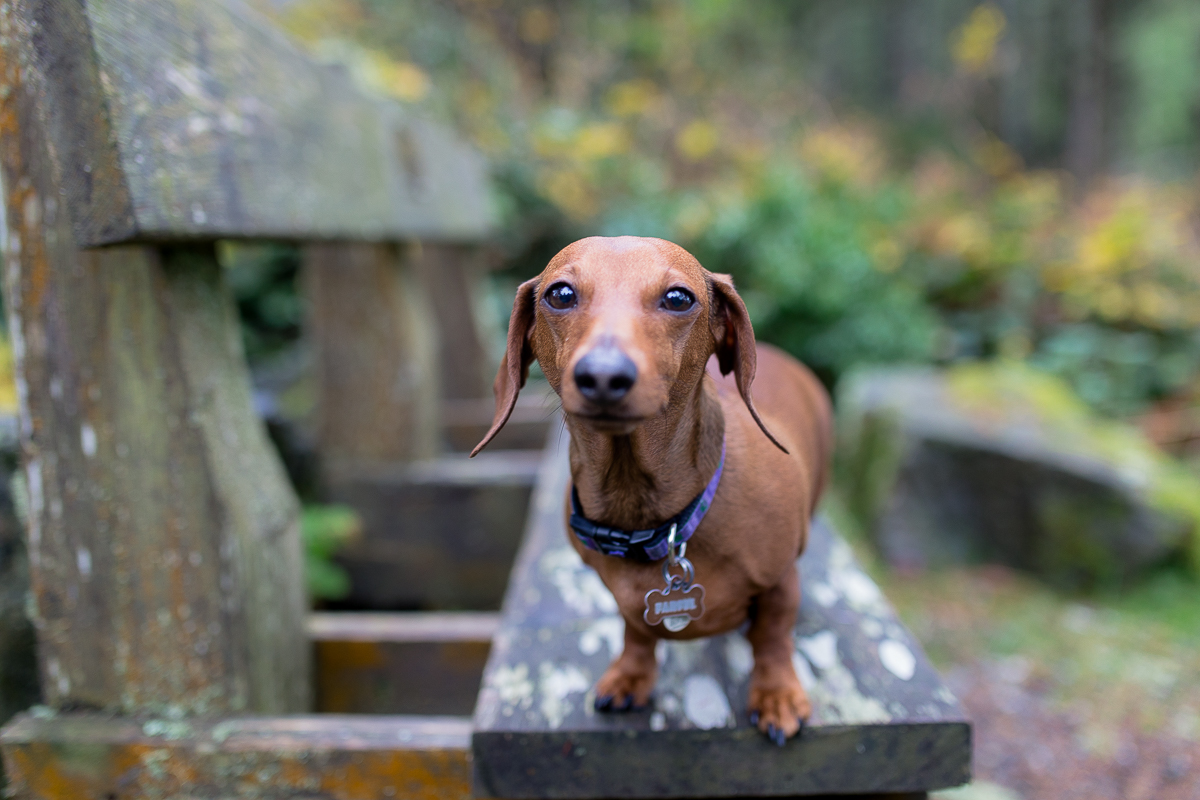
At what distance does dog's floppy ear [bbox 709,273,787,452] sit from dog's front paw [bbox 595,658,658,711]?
606mm

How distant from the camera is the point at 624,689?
60.1 inches

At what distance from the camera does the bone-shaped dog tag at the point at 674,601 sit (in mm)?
1287

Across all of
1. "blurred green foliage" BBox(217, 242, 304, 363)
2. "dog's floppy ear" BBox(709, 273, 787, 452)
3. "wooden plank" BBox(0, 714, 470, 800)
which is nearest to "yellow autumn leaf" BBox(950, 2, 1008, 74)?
"blurred green foliage" BBox(217, 242, 304, 363)

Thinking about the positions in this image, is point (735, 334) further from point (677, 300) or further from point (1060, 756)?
point (1060, 756)

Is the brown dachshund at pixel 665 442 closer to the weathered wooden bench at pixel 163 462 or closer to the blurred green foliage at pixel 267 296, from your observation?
the weathered wooden bench at pixel 163 462

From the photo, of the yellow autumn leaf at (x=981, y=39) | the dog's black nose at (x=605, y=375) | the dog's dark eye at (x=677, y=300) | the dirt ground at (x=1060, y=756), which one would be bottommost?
the dirt ground at (x=1060, y=756)

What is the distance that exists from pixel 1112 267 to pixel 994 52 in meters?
8.46

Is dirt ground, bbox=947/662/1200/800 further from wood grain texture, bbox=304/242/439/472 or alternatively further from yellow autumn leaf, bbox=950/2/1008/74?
yellow autumn leaf, bbox=950/2/1008/74

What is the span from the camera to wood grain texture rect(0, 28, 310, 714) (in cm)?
160

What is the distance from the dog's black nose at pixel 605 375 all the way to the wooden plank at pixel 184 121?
0.92 meters

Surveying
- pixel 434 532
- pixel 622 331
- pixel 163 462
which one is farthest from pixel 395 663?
pixel 622 331

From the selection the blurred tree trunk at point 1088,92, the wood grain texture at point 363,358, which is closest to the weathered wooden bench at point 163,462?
the wood grain texture at point 363,358

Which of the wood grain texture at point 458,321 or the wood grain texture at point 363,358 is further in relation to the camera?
the wood grain texture at point 458,321

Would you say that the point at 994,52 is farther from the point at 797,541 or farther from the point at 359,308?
the point at 797,541
